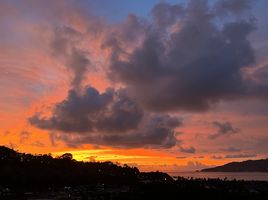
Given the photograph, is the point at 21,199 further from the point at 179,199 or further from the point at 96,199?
the point at 179,199

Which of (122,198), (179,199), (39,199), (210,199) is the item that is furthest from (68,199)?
(210,199)

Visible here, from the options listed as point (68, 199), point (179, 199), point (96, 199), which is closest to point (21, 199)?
point (68, 199)

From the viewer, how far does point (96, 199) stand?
196 m

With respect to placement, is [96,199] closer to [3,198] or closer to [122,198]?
[122,198]

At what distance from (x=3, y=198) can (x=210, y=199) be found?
9116cm

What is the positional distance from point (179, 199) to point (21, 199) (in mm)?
68944

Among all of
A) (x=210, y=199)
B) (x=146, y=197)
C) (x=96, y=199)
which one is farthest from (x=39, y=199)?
(x=210, y=199)

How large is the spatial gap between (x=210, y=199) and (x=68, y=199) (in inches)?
2476

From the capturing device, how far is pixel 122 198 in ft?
628

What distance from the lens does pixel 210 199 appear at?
200 meters

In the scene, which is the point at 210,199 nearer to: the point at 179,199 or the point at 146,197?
the point at 179,199

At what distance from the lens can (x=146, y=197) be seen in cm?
19925

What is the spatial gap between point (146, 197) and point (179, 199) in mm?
14583

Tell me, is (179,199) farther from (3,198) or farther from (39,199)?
(3,198)
